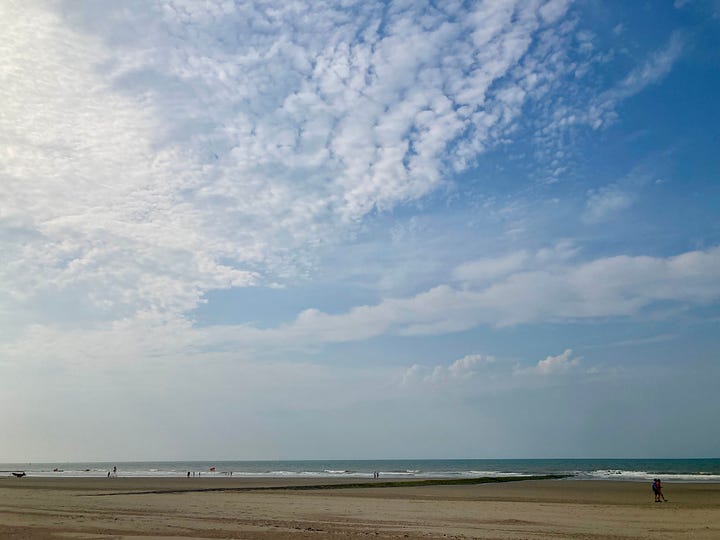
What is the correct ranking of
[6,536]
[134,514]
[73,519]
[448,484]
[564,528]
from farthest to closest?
1. [448,484]
2. [134,514]
3. [73,519]
4. [564,528]
5. [6,536]

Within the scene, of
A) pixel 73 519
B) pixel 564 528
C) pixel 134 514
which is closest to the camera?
pixel 564 528

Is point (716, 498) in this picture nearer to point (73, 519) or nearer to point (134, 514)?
point (134, 514)

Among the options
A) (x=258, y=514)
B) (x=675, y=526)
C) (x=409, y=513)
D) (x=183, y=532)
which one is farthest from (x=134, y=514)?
(x=675, y=526)

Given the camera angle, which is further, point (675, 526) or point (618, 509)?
point (618, 509)

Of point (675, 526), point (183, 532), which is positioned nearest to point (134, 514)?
point (183, 532)

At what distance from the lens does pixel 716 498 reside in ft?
124

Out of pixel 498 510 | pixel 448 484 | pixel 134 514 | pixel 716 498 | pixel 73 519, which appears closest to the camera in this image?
pixel 73 519

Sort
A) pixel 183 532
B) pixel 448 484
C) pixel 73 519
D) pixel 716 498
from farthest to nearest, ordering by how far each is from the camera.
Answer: pixel 448 484, pixel 716 498, pixel 73 519, pixel 183 532

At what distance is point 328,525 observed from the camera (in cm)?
2138

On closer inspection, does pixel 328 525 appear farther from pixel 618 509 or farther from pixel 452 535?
pixel 618 509

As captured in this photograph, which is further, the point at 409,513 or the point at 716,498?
the point at 716,498

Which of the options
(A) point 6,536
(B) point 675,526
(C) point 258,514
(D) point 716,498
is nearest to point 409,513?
(C) point 258,514

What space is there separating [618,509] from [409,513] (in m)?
11.5

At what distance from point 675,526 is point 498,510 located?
8.09m
